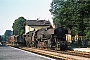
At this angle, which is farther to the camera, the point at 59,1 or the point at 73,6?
the point at 59,1

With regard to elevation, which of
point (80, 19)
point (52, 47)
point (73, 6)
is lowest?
point (52, 47)

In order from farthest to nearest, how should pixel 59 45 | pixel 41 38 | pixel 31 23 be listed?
1. pixel 31 23
2. pixel 41 38
3. pixel 59 45

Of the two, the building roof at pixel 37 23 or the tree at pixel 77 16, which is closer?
the tree at pixel 77 16

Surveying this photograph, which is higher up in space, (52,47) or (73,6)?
(73,6)

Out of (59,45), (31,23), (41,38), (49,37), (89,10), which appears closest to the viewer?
(59,45)

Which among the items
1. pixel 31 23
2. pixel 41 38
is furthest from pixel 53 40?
pixel 31 23

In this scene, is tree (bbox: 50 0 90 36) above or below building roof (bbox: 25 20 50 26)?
below

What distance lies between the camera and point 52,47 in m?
29.4

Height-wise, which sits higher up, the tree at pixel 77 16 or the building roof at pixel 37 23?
the building roof at pixel 37 23

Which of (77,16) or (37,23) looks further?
(37,23)

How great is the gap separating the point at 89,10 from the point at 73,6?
3.98 m

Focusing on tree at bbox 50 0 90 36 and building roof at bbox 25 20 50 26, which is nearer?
tree at bbox 50 0 90 36

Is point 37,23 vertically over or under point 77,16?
over

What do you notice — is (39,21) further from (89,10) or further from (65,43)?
(65,43)
